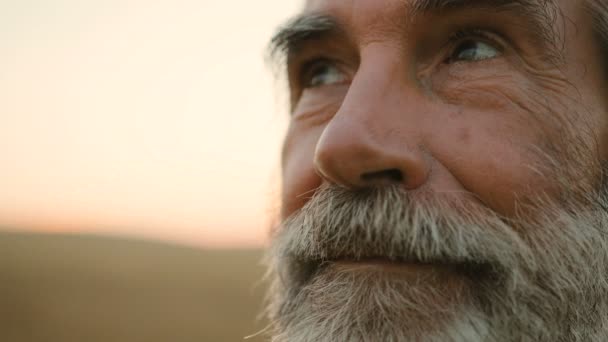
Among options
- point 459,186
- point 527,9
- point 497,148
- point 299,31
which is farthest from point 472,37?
point 299,31

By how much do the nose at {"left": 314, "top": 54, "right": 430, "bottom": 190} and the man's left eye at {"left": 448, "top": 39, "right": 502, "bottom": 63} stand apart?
246mm

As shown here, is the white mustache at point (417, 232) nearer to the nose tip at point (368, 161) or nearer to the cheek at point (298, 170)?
the nose tip at point (368, 161)

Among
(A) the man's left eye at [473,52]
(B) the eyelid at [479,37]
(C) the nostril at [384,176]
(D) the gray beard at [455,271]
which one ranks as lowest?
(D) the gray beard at [455,271]

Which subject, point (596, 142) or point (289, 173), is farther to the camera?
point (289, 173)

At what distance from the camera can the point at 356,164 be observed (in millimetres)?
1763

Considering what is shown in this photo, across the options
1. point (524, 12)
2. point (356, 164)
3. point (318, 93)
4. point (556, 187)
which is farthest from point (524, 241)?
point (318, 93)

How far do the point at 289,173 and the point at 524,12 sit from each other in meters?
1.01

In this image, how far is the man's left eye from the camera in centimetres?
202

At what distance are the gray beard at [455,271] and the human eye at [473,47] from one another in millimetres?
542

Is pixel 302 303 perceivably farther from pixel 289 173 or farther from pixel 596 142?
pixel 596 142

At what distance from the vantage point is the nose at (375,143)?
1.75 metres

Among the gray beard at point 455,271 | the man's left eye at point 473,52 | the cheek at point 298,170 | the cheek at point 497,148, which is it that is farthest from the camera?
the cheek at point 298,170

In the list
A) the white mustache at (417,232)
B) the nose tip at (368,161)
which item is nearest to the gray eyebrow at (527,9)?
the nose tip at (368,161)

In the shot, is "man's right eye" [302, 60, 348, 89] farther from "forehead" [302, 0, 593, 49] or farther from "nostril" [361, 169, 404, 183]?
"nostril" [361, 169, 404, 183]
